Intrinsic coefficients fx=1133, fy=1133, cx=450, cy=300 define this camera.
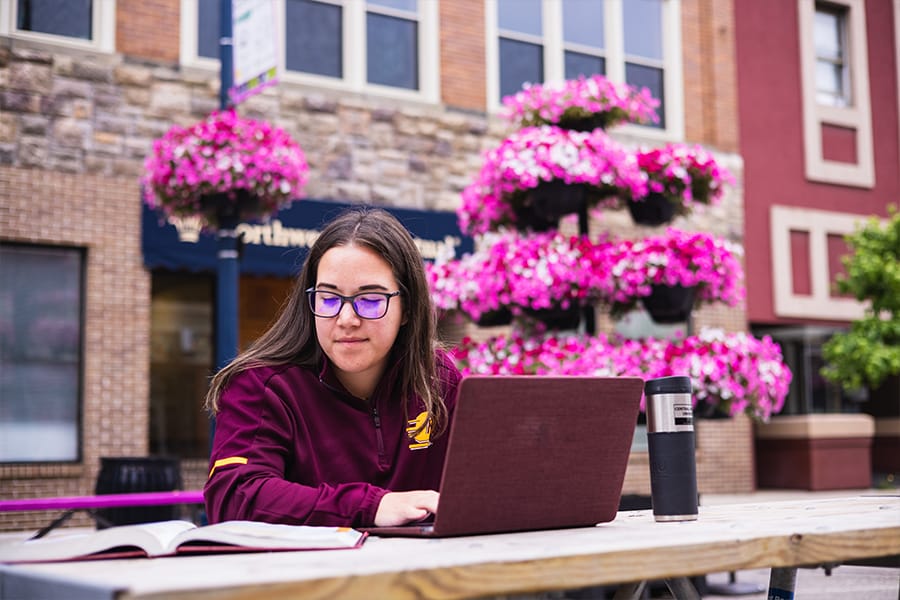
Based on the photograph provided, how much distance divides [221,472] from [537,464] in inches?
31.7

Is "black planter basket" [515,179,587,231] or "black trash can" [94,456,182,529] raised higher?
"black planter basket" [515,179,587,231]

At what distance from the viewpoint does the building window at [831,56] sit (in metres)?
17.4

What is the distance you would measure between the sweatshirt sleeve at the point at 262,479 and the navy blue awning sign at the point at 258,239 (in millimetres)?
8357

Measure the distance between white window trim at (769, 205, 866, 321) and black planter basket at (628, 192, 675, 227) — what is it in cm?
896

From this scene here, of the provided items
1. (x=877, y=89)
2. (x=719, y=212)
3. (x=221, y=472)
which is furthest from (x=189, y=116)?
(x=877, y=89)

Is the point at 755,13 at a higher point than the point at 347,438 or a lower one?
higher

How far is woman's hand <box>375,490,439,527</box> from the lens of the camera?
2.23 meters

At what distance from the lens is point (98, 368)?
1116 centimetres

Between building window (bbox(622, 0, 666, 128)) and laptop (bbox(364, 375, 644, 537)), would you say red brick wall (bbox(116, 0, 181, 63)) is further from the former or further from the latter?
laptop (bbox(364, 375, 644, 537))

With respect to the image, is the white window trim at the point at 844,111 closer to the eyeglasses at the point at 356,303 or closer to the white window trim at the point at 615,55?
the white window trim at the point at 615,55

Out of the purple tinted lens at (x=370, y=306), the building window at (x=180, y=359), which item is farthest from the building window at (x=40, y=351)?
the purple tinted lens at (x=370, y=306)

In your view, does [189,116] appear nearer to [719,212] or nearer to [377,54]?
[377,54]

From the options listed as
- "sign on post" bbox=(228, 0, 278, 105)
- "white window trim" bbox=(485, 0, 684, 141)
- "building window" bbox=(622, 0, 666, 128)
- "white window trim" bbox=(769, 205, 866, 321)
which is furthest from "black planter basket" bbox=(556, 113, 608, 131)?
"white window trim" bbox=(769, 205, 866, 321)

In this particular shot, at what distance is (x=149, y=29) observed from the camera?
468 inches
